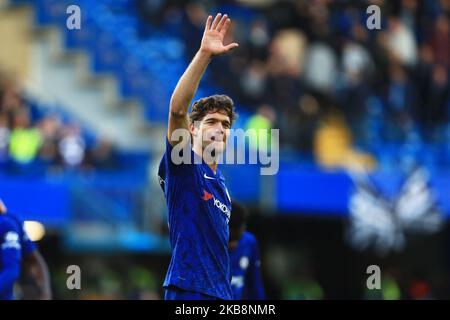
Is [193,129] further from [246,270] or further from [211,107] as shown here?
[246,270]

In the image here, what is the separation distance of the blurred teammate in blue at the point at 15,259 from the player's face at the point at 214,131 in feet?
7.15

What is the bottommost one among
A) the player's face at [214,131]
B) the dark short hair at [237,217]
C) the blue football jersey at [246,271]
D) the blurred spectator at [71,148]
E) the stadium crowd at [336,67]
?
the blue football jersey at [246,271]

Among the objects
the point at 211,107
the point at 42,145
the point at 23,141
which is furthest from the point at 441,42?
the point at 211,107

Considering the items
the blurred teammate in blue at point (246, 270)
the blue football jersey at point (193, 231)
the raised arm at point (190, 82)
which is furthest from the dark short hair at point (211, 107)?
the blurred teammate in blue at point (246, 270)

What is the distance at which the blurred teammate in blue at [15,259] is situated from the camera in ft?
26.0

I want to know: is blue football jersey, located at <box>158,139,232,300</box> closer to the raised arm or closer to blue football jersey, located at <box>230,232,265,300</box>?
the raised arm

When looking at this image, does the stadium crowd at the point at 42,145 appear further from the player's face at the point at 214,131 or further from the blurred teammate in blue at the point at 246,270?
the player's face at the point at 214,131

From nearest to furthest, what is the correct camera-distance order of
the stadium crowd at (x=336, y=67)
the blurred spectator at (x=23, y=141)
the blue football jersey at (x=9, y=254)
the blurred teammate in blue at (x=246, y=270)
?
the blue football jersey at (x=9, y=254) < the blurred teammate in blue at (x=246, y=270) < the blurred spectator at (x=23, y=141) < the stadium crowd at (x=336, y=67)

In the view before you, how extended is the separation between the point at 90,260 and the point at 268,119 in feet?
12.6

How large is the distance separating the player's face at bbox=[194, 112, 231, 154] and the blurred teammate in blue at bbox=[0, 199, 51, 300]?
7.15 feet

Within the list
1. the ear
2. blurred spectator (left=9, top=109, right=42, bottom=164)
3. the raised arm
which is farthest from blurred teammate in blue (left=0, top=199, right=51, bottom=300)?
blurred spectator (left=9, top=109, right=42, bottom=164)

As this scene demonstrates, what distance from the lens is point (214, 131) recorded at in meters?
6.45

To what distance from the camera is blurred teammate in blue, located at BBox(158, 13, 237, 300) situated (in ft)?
20.6
